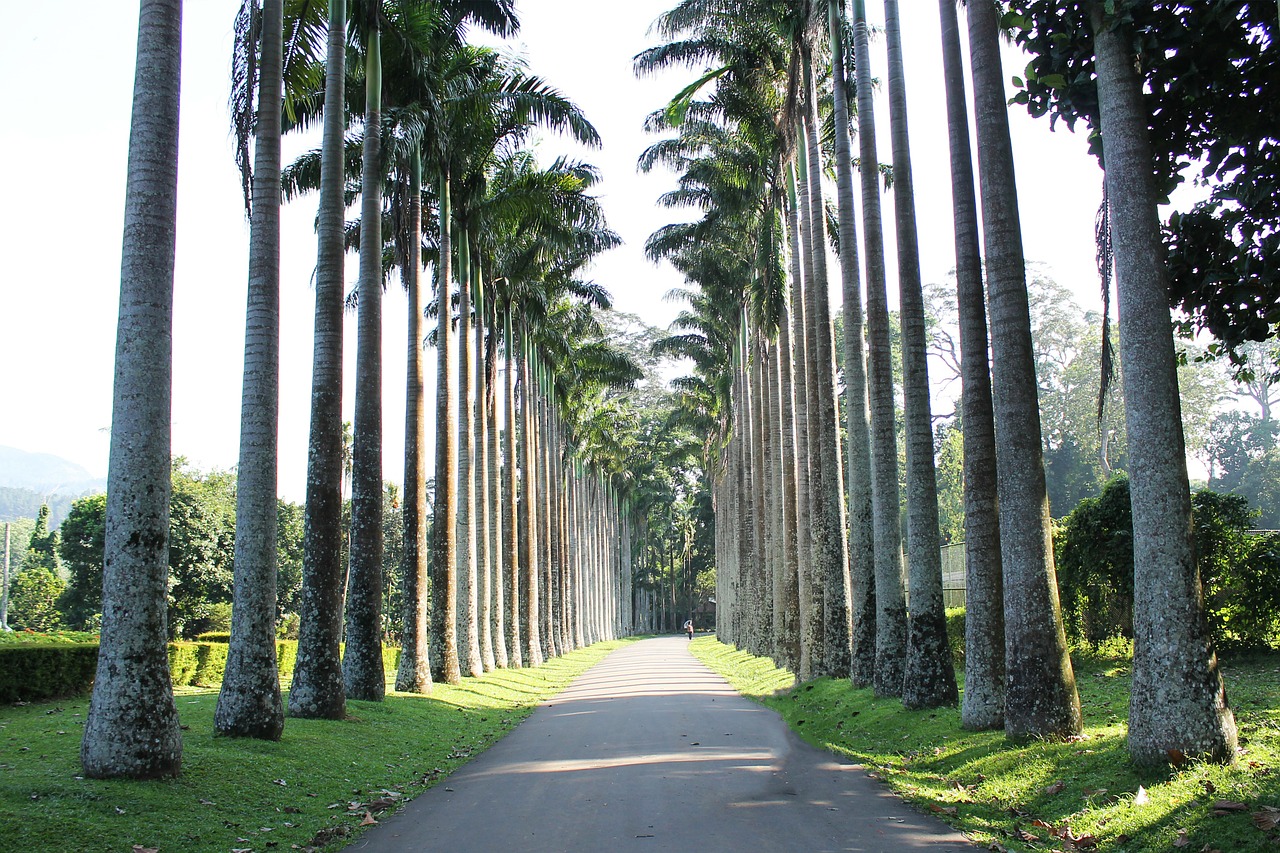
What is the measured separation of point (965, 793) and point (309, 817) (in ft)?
19.8

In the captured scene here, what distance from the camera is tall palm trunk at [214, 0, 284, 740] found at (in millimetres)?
11617

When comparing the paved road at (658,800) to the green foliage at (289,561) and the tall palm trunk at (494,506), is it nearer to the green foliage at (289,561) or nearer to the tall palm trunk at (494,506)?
A: the tall palm trunk at (494,506)

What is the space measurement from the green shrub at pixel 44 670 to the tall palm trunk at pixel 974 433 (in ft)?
42.2

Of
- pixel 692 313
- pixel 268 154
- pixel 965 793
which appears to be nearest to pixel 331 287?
pixel 268 154

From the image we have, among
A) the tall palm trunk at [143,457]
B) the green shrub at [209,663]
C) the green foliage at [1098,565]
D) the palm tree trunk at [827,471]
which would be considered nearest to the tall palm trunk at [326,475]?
the tall palm trunk at [143,457]

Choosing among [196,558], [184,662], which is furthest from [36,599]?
[184,662]

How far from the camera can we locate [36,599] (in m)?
52.1

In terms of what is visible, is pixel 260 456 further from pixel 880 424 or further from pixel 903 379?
pixel 880 424

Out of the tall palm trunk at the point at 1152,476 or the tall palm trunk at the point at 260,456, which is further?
the tall palm trunk at the point at 260,456

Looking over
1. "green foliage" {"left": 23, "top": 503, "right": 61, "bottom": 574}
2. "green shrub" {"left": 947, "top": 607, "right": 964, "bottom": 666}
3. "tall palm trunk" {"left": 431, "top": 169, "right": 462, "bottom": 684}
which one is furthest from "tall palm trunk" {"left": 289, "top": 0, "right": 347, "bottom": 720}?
"green foliage" {"left": 23, "top": 503, "right": 61, "bottom": 574}

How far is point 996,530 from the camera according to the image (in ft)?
41.1

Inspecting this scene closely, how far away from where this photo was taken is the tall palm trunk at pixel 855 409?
18.5m

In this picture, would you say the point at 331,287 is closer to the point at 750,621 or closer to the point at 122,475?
the point at 122,475

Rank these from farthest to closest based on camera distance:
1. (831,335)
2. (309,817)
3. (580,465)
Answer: (580,465) < (831,335) < (309,817)
